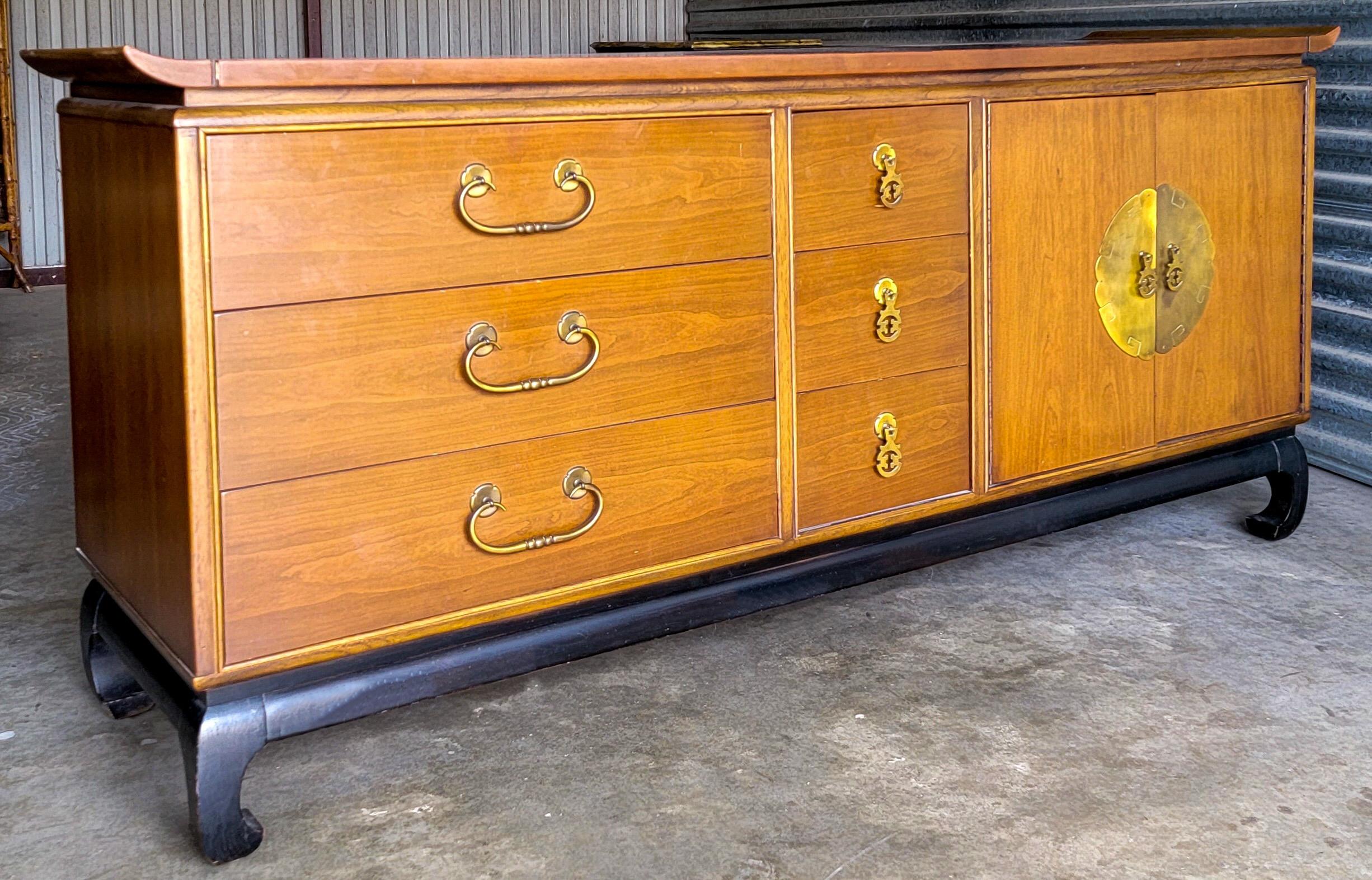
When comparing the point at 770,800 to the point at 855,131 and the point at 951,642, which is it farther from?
the point at 855,131

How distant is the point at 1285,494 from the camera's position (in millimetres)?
2574

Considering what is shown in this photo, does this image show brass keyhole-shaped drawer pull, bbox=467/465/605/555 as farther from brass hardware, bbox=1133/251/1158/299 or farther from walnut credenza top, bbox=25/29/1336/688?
brass hardware, bbox=1133/251/1158/299

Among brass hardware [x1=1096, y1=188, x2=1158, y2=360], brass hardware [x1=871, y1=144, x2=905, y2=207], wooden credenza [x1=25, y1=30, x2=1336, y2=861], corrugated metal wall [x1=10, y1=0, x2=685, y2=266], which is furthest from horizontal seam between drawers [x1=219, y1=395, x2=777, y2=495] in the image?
corrugated metal wall [x1=10, y1=0, x2=685, y2=266]

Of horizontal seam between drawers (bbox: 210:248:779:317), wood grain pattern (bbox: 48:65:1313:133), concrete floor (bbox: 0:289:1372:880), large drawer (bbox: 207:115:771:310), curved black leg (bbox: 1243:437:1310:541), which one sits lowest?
concrete floor (bbox: 0:289:1372:880)

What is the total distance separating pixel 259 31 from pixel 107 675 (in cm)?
598

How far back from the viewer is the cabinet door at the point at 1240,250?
231 centimetres

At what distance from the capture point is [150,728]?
1.90 m

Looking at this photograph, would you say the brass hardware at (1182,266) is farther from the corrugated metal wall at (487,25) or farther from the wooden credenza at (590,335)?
the corrugated metal wall at (487,25)

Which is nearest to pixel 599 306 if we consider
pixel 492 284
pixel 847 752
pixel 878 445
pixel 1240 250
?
pixel 492 284

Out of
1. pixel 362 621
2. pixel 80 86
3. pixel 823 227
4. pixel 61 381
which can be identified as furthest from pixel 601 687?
pixel 61 381

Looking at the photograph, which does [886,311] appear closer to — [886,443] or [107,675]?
[886,443]

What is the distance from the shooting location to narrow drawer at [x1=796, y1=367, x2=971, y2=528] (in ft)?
6.47

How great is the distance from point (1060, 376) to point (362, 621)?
1.19 metres

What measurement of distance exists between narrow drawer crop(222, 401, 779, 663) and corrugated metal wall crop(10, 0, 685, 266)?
488 centimetres
